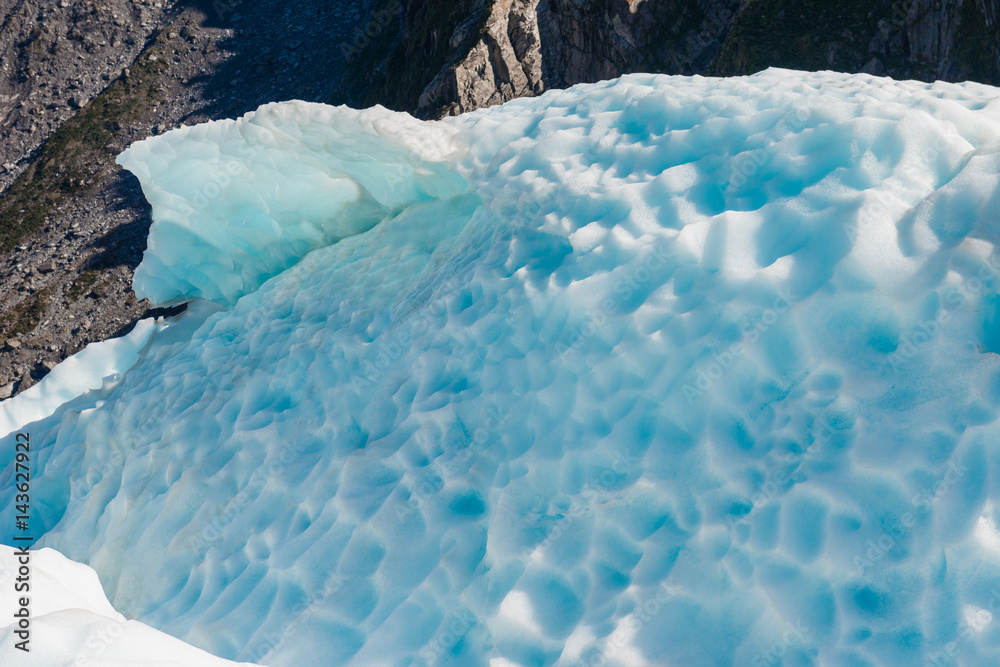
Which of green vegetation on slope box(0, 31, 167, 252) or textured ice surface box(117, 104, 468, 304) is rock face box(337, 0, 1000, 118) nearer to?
textured ice surface box(117, 104, 468, 304)

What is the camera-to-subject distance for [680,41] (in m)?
19.5

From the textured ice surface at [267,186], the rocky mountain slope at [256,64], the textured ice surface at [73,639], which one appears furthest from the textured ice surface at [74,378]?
the rocky mountain slope at [256,64]

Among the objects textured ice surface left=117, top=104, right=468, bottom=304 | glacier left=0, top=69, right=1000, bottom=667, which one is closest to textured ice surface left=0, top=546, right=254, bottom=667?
glacier left=0, top=69, right=1000, bottom=667

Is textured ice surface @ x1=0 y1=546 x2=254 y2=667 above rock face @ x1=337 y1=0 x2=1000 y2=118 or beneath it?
above

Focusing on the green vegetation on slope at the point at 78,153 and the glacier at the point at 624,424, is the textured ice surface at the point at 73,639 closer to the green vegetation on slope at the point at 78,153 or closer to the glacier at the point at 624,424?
the glacier at the point at 624,424

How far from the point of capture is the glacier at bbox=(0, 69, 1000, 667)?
9.70 ft

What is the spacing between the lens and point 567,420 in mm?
3900

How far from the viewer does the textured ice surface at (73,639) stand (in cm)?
261

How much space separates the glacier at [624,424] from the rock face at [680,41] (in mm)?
12188

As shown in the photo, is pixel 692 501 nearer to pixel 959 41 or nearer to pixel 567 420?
pixel 567 420

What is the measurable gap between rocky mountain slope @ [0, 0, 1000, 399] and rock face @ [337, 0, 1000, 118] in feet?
0.14

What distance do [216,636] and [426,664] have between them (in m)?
1.41

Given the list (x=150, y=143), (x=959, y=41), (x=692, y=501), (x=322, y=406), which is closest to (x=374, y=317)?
(x=322, y=406)

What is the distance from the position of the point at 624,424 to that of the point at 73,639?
283 cm
